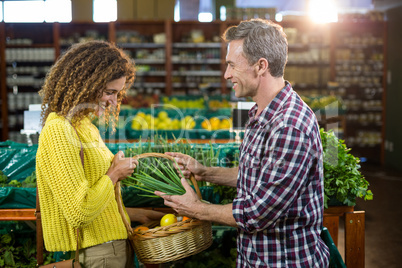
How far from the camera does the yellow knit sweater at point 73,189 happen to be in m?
1.47

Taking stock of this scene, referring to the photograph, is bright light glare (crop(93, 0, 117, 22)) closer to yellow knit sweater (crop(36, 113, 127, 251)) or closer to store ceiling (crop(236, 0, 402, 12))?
store ceiling (crop(236, 0, 402, 12))

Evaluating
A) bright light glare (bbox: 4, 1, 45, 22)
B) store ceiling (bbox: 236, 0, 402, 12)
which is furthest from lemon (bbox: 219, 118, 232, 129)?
bright light glare (bbox: 4, 1, 45, 22)

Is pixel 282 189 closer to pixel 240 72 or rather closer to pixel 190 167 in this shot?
pixel 240 72

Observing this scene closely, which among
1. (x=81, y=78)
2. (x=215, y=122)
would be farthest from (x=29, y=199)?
(x=215, y=122)

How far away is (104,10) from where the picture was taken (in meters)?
10.6

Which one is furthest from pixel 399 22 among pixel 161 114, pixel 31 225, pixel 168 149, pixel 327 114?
pixel 31 225

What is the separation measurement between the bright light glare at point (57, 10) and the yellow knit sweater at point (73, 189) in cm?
902

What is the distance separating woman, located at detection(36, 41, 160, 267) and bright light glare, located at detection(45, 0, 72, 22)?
8.86 m

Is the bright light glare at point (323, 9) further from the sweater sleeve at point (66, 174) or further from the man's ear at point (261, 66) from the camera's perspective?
the sweater sleeve at point (66, 174)

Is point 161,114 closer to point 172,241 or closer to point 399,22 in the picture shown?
point 172,241

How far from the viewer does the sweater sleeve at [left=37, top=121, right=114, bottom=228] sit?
147 centimetres

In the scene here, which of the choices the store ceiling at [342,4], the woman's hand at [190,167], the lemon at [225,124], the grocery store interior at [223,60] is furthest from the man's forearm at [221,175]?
the store ceiling at [342,4]

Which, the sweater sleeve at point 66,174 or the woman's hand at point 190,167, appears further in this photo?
the woman's hand at point 190,167

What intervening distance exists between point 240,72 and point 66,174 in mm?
710
